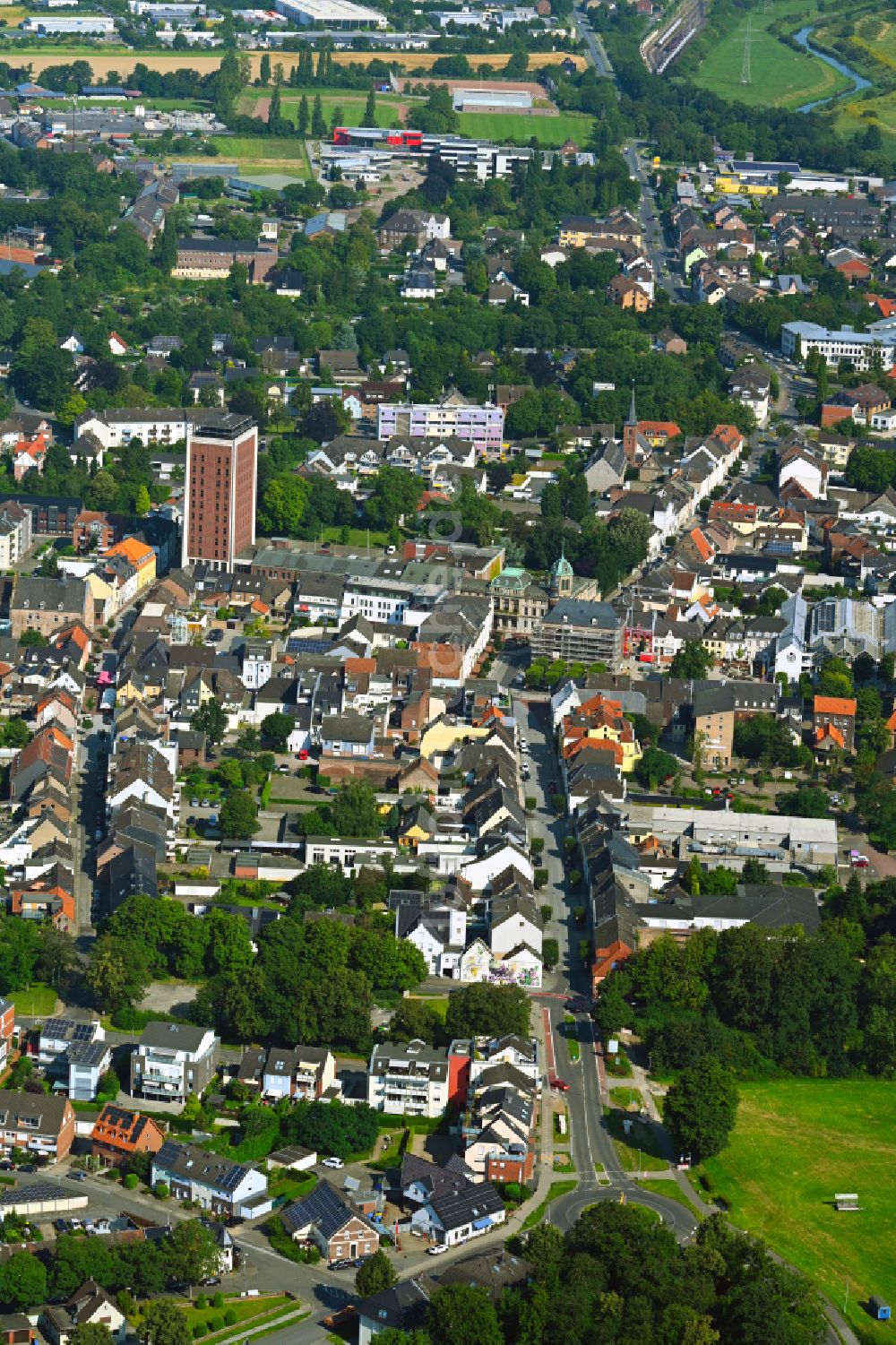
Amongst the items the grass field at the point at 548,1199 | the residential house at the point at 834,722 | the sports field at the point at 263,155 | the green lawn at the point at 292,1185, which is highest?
the sports field at the point at 263,155

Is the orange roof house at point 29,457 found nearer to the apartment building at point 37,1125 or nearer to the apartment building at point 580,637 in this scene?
the apartment building at point 580,637

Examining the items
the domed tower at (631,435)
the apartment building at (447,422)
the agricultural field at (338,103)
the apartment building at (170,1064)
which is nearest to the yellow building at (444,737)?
the apartment building at (170,1064)

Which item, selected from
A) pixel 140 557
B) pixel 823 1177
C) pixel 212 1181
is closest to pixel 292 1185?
pixel 212 1181

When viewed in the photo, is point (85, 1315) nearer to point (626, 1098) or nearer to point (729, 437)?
point (626, 1098)

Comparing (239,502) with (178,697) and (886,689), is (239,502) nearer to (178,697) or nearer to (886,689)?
(178,697)

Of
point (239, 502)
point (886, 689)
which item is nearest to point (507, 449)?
point (239, 502)
